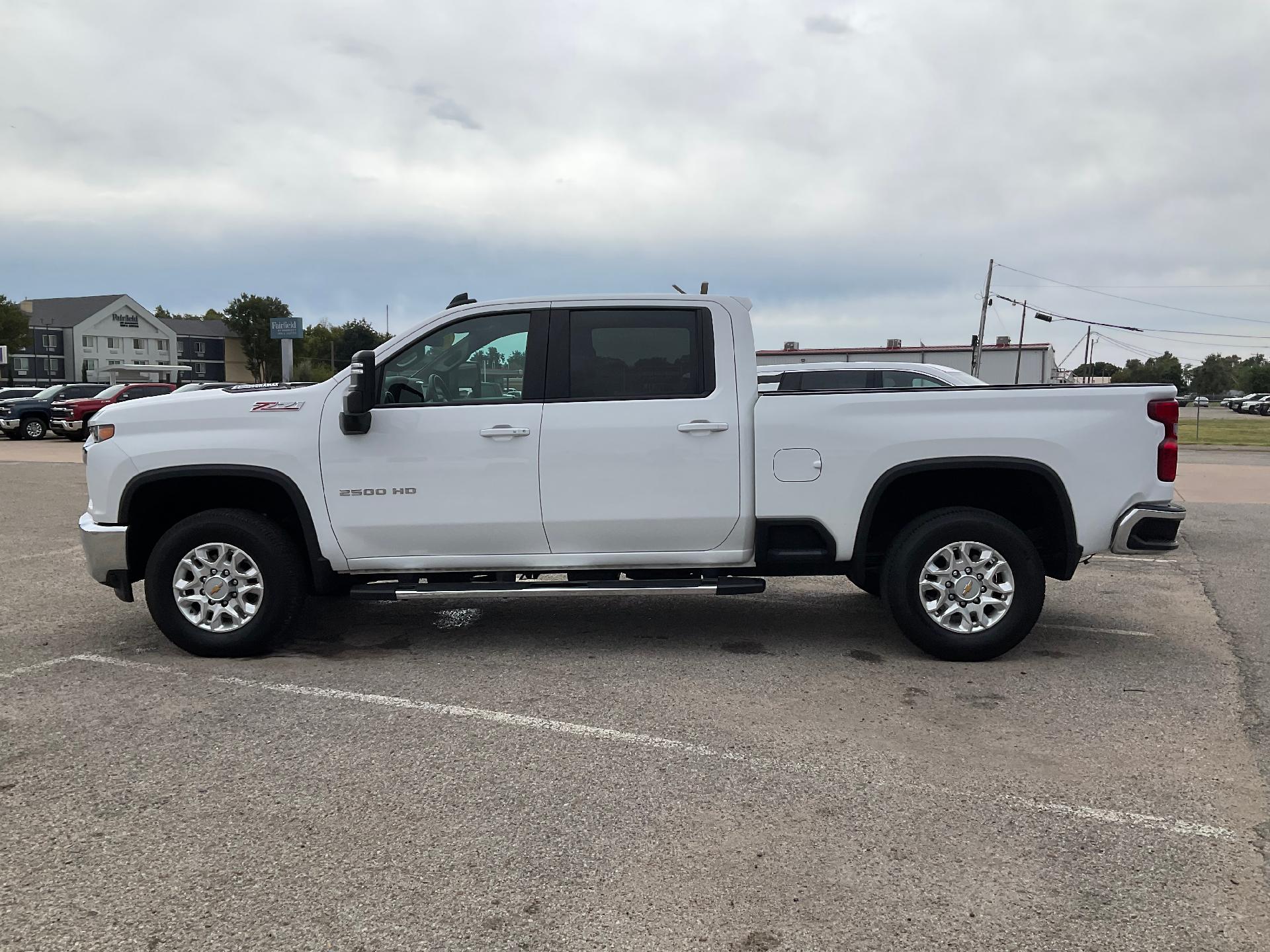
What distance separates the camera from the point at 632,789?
150 inches

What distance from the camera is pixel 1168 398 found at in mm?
5441

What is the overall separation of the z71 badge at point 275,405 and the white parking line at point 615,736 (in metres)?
1.46

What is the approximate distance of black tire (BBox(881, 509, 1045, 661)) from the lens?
5465mm

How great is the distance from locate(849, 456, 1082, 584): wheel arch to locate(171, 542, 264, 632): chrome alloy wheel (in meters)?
3.36

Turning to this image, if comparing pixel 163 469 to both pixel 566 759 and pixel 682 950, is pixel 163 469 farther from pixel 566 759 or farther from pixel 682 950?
pixel 682 950

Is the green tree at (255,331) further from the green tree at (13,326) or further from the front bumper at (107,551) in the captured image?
the front bumper at (107,551)

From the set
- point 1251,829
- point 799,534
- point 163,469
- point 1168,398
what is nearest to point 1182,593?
point 1168,398

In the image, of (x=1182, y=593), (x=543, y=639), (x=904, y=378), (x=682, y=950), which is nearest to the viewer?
(x=682, y=950)

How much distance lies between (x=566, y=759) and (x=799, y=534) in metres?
2.10

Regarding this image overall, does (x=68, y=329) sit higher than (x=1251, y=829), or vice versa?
(x=68, y=329)

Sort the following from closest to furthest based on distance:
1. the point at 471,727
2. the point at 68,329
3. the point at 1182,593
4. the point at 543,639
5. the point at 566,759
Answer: the point at 566,759, the point at 471,727, the point at 543,639, the point at 1182,593, the point at 68,329

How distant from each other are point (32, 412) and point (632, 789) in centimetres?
3055

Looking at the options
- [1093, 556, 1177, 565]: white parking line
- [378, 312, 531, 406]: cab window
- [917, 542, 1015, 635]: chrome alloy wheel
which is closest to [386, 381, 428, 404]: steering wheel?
[378, 312, 531, 406]: cab window

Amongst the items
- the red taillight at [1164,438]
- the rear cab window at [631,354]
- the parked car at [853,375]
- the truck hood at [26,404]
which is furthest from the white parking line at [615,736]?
the truck hood at [26,404]
